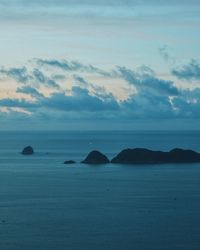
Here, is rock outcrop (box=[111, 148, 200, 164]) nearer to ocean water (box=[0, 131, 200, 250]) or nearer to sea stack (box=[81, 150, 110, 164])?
sea stack (box=[81, 150, 110, 164])

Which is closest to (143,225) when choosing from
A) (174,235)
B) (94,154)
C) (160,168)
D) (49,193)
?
(174,235)

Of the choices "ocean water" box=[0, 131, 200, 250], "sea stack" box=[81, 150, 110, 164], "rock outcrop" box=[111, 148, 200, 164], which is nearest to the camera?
"ocean water" box=[0, 131, 200, 250]

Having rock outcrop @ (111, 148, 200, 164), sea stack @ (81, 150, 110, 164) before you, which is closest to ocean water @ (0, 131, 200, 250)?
sea stack @ (81, 150, 110, 164)

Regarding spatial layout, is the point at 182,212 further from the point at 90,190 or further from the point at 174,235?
the point at 90,190

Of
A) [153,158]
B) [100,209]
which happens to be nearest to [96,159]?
[153,158]

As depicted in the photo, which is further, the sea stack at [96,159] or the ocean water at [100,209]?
the sea stack at [96,159]

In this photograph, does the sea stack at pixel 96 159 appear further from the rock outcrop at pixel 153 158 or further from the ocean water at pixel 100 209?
the ocean water at pixel 100 209

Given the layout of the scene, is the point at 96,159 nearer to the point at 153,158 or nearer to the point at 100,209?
the point at 153,158

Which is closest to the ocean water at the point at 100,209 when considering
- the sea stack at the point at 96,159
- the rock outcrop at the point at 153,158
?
the sea stack at the point at 96,159
